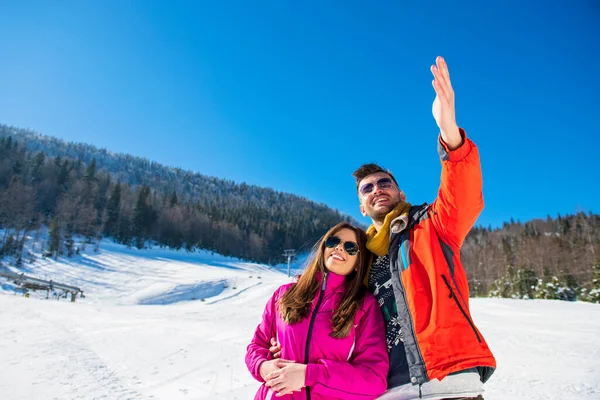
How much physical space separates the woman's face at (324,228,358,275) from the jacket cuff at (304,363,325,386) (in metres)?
0.66

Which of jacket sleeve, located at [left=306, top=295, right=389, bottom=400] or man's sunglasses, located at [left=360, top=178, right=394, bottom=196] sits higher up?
man's sunglasses, located at [left=360, top=178, right=394, bottom=196]

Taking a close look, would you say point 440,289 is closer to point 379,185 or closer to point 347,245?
point 347,245

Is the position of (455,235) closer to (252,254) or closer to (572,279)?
(572,279)

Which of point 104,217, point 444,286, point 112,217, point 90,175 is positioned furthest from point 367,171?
point 90,175

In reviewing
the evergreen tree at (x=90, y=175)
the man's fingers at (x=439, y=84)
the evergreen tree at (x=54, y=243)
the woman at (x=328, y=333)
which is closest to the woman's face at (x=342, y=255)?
the woman at (x=328, y=333)

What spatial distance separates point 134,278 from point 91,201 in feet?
136

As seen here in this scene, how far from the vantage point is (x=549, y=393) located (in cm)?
546

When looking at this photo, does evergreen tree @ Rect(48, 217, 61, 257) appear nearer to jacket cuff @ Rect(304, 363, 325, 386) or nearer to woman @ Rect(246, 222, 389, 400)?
woman @ Rect(246, 222, 389, 400)

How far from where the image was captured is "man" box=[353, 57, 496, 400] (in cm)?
173

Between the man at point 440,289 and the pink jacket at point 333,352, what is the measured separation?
120 millimetres

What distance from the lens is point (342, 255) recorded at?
2.36m

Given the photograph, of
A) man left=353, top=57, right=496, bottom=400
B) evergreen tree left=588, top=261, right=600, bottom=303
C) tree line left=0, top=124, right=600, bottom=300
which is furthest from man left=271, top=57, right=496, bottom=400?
evergreen tree left=588, top=261, right=600, bottom=303

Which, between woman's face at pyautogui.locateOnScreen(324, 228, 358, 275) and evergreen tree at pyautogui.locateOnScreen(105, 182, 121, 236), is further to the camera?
evergreen tree at pyautogui.locateOnScreen(105, 182, 121, 236)

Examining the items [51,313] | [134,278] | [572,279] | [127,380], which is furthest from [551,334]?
[134,278]
